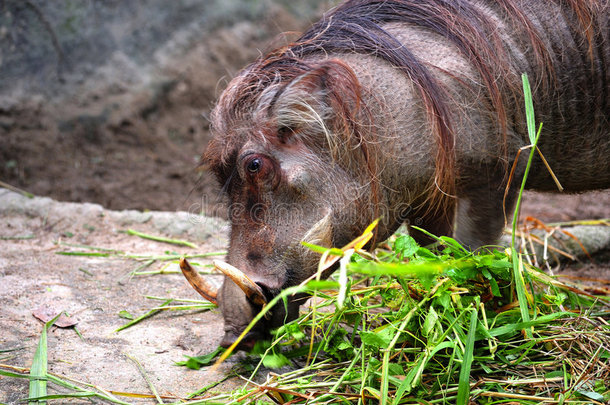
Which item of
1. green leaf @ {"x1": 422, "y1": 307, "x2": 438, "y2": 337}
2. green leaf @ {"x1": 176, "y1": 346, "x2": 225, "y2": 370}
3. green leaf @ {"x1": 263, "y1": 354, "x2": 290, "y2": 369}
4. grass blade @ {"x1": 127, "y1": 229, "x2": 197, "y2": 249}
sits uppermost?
green leaf @ {"x1": 422, "y1": 307, "x2": 438, "y2": 337}

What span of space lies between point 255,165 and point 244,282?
452 mm

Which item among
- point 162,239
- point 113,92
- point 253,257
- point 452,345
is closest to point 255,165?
point 253,257

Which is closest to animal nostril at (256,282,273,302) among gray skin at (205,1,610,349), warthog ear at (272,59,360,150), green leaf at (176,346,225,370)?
gray skin at (205,1,610,349)

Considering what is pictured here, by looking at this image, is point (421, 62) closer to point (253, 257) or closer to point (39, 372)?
point (253, 257)

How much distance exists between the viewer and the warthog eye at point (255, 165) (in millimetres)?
2309

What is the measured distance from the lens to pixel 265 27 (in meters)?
6.71

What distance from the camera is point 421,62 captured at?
2.48 meters

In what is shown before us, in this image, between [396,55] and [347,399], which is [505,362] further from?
[396,55]

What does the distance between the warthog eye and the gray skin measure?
0.02 m

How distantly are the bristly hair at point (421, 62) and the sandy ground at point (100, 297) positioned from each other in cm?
72

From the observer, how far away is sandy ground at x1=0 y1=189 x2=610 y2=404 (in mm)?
2152

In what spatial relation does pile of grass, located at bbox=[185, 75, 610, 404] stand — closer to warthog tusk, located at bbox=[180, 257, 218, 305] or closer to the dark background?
warthog tusk, located at bbox=[180, 257, 218, 305]

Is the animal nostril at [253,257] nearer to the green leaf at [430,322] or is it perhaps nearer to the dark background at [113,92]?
the green leaf at [430,322]

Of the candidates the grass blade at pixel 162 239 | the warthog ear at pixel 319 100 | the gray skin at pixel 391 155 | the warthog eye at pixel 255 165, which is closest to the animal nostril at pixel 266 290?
the gray skin at pixel 391 155
